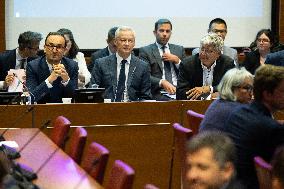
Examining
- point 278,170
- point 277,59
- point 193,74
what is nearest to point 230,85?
point 277,59

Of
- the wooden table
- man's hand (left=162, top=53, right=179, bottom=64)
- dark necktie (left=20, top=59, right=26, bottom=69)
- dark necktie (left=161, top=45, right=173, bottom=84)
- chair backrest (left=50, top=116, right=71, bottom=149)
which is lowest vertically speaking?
the wooden table

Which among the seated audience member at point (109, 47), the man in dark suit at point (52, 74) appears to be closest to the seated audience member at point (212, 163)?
the man in dark suit at point (52, 74)

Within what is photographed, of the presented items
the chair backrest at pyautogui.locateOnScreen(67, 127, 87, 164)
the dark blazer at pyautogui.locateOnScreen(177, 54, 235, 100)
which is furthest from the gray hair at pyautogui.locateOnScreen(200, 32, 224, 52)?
the chair backrest at pyautogui.locateOnScreen(67, 127, 87, 164)

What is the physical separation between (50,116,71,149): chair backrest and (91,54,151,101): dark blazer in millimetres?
1420

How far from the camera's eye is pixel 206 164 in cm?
344

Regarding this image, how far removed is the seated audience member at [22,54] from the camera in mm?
8477

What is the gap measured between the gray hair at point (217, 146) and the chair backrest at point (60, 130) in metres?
2.63

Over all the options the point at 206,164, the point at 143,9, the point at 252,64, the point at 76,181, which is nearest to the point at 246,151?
the point at 76,181

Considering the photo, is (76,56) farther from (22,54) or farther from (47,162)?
(47,162)

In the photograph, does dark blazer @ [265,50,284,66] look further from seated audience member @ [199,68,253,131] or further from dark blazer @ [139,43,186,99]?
seated audience member @ [199,68,253,131]

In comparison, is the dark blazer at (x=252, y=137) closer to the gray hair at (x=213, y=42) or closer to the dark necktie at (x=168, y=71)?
the gray hair at (x=213, y=42)

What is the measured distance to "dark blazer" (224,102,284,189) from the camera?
192 inches

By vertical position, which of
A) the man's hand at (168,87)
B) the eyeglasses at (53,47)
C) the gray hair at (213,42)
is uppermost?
the gray hair at (213,42)

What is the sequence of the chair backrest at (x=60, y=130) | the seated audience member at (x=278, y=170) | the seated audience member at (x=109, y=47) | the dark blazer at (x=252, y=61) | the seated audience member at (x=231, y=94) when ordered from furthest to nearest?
the seated audience member at (x=109, y=47) < the dark blazer at (x=252, y=61) < the chair backrest at (x=60, y=130) < the seated audience member at (x=231, y=94) < the seated audience member at (x=278, y=170)
